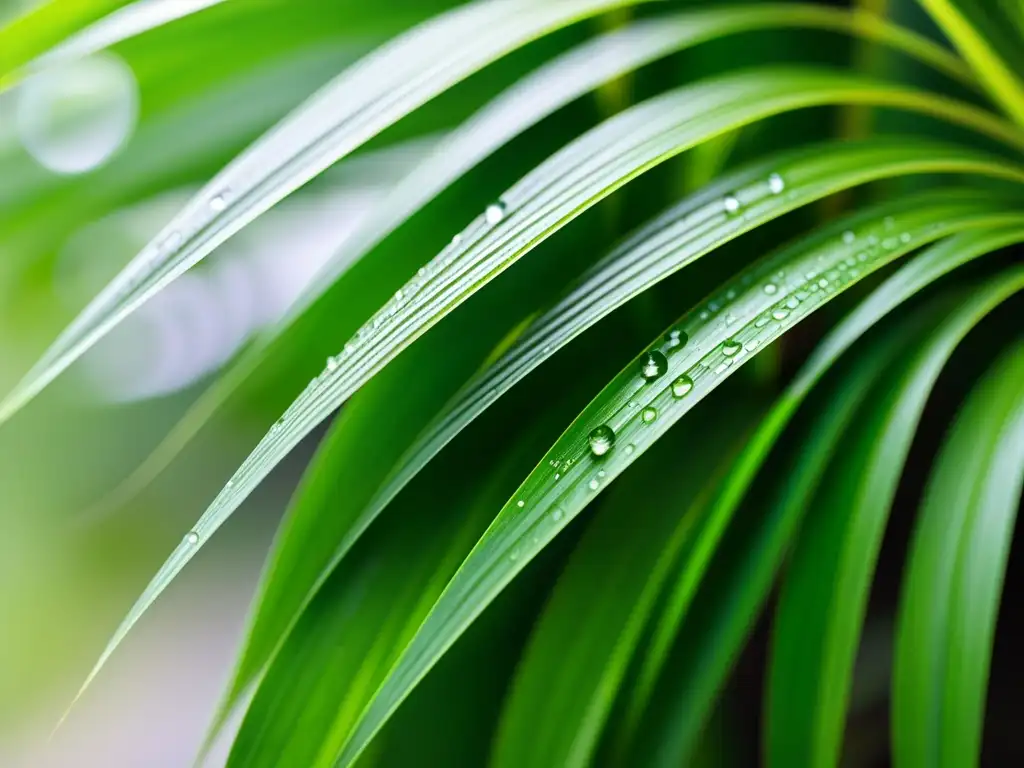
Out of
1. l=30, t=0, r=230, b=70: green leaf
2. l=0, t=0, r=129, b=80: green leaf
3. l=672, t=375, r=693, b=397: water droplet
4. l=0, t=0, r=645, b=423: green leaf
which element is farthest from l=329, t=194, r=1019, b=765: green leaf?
l=0, t=0, r=129, b=80: green leaf

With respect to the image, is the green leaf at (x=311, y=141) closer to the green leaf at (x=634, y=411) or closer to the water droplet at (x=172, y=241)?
the water droplet at (x=172, y=241)

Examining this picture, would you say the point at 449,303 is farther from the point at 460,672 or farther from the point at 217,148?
the point at 217,148

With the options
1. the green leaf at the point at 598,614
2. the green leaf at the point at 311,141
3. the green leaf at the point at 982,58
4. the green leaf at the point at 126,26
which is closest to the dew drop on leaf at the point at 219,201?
the green leaf at the point at 311,141

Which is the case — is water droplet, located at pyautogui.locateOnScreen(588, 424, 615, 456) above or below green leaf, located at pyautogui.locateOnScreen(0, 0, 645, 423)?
below

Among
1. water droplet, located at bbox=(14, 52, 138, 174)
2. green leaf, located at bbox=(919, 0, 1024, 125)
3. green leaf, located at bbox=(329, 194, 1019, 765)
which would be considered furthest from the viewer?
water droplet, located at bbox=(14, 52, 138, 174)

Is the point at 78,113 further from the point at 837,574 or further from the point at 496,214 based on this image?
the point at 837,574

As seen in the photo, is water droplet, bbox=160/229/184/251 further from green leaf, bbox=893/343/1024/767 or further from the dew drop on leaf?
green leaf, bbox=893/343/1024/767

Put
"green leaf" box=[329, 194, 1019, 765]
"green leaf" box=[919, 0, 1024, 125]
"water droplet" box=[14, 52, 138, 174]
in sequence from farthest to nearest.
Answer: "water droplet" box=[14, 52, 138, 174] → "green leaf" box=[919, 0, 1024, 125] → "green leaf" box=[329, 194, 1019, 765]

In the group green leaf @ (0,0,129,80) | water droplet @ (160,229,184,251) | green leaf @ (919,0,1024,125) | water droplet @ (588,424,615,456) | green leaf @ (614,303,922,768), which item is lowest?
green leaf @ (614,303,922,768)

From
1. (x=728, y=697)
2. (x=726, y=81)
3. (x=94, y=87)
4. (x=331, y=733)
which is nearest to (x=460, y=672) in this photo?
(x=331, y=733)
